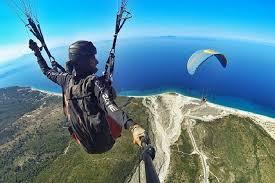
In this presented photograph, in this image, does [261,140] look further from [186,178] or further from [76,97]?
[76,97]

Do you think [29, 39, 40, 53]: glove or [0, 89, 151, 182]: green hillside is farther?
[0, 89, 151, 182]: green hillside

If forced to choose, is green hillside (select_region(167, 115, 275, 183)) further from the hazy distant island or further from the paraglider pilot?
the paraglider pilot

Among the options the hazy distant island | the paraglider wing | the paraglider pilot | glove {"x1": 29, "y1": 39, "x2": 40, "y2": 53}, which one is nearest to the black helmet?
the paraglider pilot

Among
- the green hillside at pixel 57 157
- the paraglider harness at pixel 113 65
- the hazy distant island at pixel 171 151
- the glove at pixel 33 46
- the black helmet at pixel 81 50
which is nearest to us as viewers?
the paraglider harness at pixel 113 65

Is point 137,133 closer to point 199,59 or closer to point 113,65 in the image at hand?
point 113,65

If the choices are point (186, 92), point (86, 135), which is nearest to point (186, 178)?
point (86, 135)

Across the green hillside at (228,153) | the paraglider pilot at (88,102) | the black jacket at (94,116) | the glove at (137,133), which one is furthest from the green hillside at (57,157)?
the glove at (137,133)

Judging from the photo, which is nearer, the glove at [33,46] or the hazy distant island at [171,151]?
the glove at [33,46]

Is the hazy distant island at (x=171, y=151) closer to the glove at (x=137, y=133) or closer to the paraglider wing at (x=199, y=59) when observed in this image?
the paraglider wing at (x=199, y=59)
